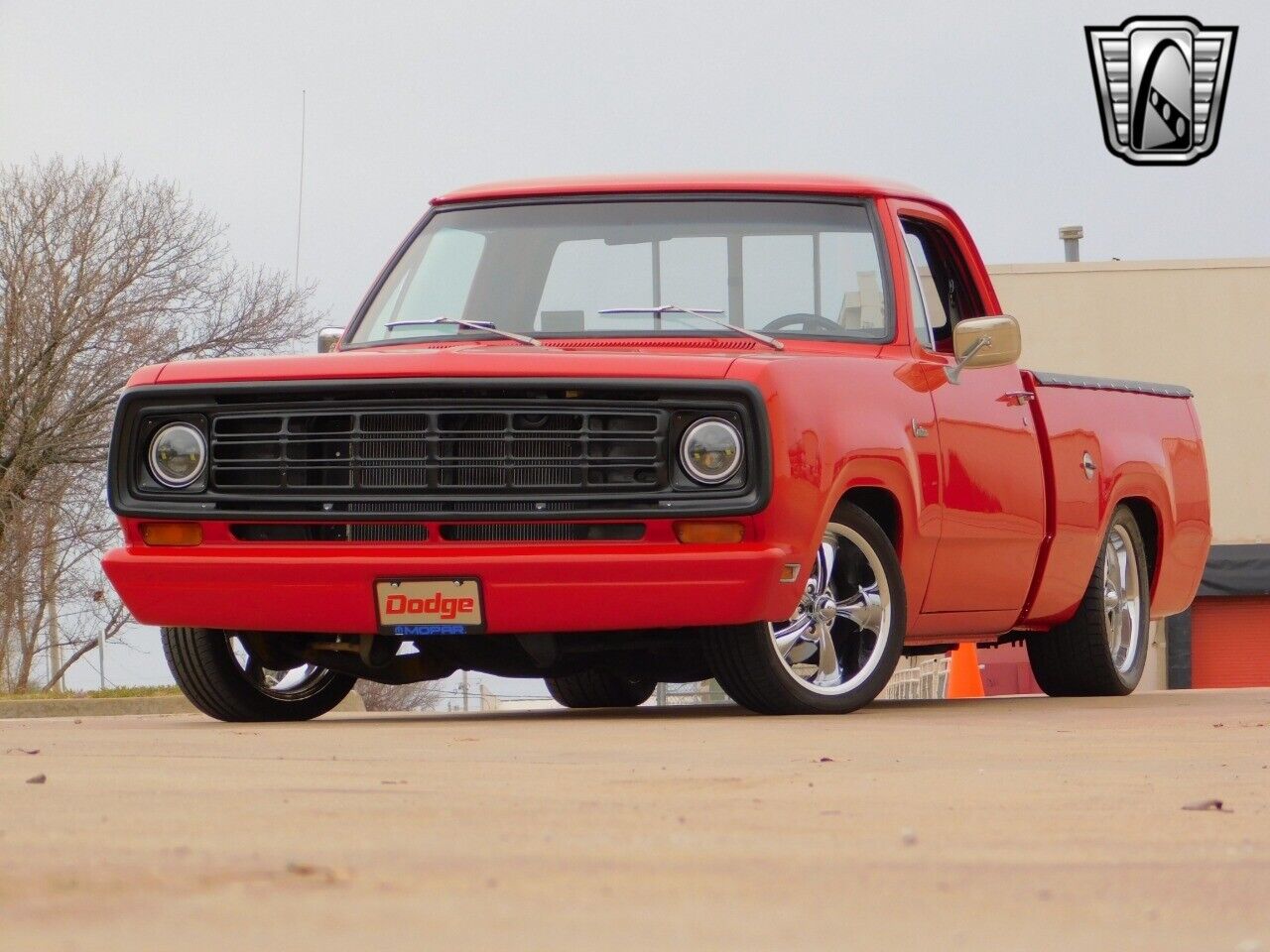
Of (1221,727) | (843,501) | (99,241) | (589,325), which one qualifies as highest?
(99,241)

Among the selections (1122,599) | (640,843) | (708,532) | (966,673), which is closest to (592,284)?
(708,532)

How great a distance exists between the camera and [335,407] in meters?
6.93

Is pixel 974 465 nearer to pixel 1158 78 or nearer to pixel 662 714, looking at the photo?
pixel 662 714

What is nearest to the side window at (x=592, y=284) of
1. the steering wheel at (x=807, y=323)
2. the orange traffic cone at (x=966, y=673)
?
the steering wheel at (x=807, y=323)

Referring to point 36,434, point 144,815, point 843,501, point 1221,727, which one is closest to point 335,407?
point 843,501

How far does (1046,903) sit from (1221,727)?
157 inches

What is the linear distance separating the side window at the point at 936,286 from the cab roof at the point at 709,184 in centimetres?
30

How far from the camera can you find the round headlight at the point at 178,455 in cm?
711

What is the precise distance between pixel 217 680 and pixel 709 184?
2.40 m

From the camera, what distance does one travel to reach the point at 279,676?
7859 mm

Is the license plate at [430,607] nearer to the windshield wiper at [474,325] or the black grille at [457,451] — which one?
the black grille at [457,451]

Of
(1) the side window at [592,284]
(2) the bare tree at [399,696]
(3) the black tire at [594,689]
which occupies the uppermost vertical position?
(1) the side window at [592,284]

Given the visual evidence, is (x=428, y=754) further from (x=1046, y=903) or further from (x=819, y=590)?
(x=1046, y=903)

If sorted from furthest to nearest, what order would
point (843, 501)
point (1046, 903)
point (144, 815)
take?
point (843, 501)
point (144, 815)
point (1046, 903)
